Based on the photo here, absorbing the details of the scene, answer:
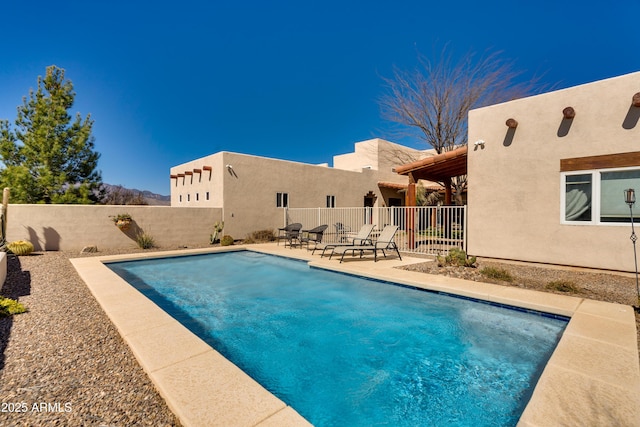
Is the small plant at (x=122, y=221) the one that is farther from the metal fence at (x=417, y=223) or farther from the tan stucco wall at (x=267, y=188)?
the metal fence at (x=417, y=223)

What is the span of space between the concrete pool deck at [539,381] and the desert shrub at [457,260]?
9.74 feet

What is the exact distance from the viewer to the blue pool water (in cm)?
305

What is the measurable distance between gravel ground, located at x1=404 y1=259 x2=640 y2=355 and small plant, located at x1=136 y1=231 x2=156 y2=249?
11771 millimetres

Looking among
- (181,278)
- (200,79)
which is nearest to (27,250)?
(181,278)

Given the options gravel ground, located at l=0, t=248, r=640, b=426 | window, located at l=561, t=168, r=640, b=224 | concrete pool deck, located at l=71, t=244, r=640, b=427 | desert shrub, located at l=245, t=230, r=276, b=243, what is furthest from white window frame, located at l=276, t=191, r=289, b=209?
window, located at l=561, t=168, r=640, b=224

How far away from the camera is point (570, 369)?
297 cm

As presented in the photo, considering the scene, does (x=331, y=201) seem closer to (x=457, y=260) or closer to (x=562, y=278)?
(x=457, y=260)

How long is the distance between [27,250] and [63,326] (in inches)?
360

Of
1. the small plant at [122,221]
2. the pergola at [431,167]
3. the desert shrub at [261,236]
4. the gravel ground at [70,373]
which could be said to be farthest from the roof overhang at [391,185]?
the gravel ground at [70,373]

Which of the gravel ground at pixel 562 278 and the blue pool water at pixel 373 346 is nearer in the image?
the blue pool water at pixel 373 346

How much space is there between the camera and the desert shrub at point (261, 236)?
637 inches

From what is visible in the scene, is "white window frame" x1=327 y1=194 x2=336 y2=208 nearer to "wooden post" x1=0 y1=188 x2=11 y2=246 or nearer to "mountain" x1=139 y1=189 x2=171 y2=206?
"wooden post" x1=0 y1=188 x2=11 y2=246

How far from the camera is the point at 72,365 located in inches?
124

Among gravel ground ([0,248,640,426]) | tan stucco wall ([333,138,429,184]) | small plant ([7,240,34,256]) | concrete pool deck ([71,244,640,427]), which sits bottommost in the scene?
gravel ground ([0,248,640,426])
